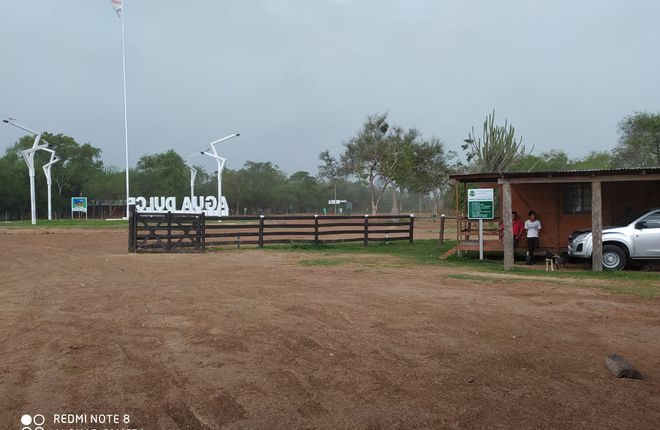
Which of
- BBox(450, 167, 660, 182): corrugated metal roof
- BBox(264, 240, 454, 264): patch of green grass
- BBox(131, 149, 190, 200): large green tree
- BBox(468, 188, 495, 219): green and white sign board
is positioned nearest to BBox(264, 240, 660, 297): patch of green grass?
BBox(264, 240, 454, 264): patch of green grass

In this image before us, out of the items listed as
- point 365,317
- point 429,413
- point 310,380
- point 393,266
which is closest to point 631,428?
point 429,413

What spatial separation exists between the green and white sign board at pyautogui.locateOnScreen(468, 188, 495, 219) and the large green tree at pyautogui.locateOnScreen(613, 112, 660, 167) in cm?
3125

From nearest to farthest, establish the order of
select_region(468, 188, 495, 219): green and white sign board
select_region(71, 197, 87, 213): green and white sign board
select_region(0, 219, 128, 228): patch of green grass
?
select_region(468, 188, 495, 219): green and white sign board < select_region(0, 219, 128, 228): patch of green grass < select_region(71, 197, 87, 213): green and white sign board

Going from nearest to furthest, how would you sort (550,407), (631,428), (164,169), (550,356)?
(631,428), (550,407), (550,356), (164,169)

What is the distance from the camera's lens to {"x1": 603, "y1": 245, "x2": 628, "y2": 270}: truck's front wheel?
13.0 metres

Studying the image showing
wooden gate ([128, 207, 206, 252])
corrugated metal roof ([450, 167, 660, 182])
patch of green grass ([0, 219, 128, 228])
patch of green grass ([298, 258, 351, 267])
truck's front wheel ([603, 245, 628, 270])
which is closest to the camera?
corrugated metal roof ([450, 167, 660, 182])

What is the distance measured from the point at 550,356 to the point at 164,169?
73.1m

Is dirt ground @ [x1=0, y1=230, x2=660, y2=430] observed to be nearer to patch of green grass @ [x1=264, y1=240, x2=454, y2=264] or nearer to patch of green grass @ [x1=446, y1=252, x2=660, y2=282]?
patch of green grass @ [x1=446, y1=252, x2=660, y2=282]

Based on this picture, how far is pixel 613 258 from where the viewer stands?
13102 mm

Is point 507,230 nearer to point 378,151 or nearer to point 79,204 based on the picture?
point 378,151

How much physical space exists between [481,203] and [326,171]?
41.5 metres

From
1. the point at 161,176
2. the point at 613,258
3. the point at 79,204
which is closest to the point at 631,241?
the point at 613,258

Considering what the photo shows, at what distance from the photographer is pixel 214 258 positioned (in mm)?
16281

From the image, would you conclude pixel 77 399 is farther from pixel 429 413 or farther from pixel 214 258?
pixel 214 258
